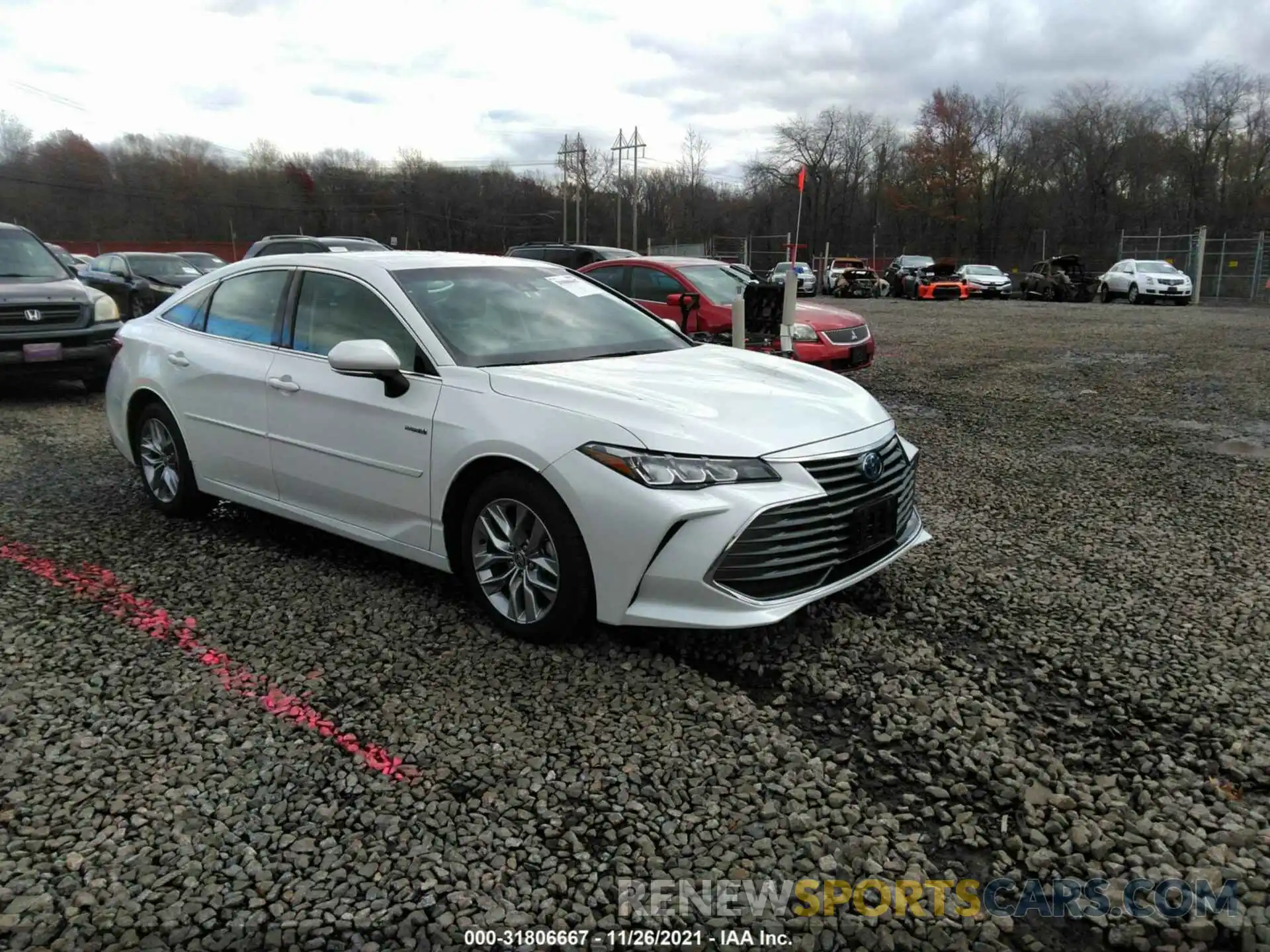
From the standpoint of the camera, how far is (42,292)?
9.16m

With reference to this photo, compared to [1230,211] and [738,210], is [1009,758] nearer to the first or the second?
[1230,211]

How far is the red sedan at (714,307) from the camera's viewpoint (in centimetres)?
972

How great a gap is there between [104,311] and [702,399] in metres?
8.69

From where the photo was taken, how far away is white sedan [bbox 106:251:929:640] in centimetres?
323

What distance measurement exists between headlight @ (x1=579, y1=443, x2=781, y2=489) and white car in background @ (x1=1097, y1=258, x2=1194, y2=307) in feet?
96.3

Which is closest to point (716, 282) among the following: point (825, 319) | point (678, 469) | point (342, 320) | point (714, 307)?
point (714, 307)

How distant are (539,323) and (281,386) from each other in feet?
4.26

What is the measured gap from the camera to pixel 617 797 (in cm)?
265

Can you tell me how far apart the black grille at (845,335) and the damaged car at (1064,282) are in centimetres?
2446

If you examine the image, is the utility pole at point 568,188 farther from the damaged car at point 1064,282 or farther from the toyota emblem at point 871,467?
the toyota emblem at point 871,467

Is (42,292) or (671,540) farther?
(42,292)

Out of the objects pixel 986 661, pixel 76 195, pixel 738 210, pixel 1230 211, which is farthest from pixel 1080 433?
pixel 738 210

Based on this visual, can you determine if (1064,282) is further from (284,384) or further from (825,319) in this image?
(284,384)

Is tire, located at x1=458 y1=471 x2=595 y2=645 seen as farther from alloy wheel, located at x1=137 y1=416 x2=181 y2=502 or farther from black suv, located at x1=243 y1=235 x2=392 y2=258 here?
black suv, located at x1=243 y1=235 x2=392 y2=258
